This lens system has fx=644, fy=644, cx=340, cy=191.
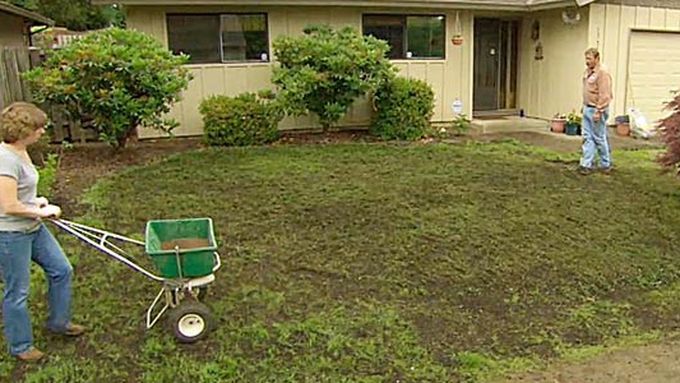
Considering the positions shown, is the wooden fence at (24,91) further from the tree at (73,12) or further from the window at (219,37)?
the tree at (73,12)

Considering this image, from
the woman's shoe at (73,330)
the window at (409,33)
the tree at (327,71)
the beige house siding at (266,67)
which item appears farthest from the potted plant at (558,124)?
the woman's shoe at (73,330)

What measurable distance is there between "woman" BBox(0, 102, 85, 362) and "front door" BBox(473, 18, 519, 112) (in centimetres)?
1226

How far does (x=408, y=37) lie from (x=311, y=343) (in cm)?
988

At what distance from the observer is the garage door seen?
44.5 feet

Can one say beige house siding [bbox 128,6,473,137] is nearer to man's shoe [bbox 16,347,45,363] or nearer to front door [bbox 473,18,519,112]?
front door [bbox 473,18,519,112]

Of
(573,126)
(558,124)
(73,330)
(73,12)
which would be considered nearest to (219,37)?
(558,124)

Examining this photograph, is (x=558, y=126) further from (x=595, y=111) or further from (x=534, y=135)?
(x=595, y=111)

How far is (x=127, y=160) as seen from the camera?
9586 mm

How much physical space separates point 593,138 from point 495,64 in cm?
670

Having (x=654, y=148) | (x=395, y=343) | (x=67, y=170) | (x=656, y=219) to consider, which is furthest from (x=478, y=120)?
(x=395, y=343)

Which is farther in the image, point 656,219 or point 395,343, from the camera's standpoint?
point 656,219

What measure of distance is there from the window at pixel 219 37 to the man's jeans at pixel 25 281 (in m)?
8.25

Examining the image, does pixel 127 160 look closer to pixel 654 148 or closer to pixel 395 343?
pixel 395 343

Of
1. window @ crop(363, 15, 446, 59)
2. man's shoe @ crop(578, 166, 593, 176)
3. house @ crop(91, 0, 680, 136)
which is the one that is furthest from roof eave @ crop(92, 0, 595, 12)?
man's shoe @ crop(578, 166, 593, 176)
